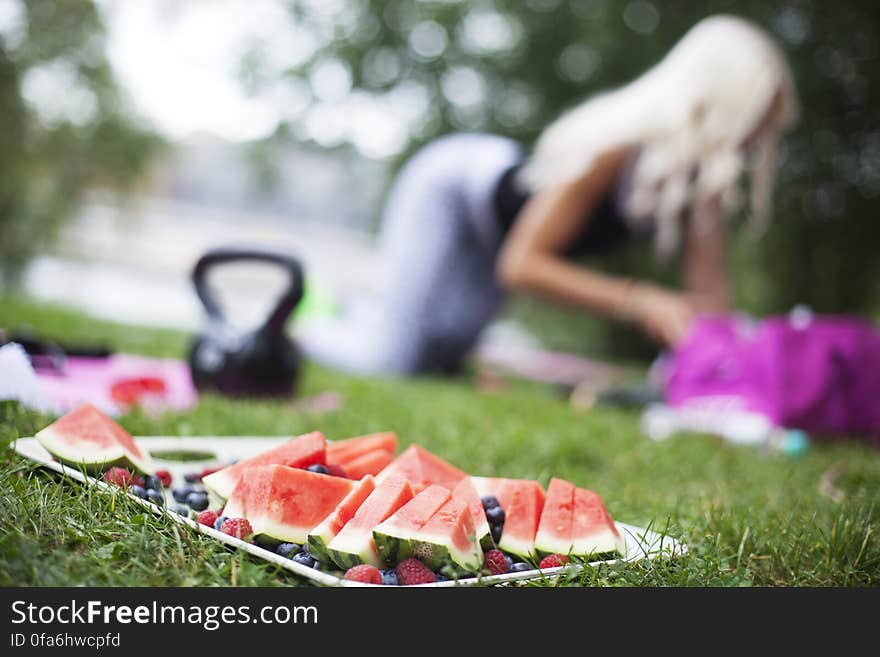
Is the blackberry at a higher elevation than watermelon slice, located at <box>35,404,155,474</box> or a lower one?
lower

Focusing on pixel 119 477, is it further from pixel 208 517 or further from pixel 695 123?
pixel 695 123

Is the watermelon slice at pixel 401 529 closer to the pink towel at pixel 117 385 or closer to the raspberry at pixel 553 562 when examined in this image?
the raspberry at pixel 553 562

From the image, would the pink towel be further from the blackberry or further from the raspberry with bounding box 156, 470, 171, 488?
the blackberry

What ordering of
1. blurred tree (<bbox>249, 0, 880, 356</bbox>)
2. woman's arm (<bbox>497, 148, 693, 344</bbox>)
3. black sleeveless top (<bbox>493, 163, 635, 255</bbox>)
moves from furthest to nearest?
blurred tree (<bbox>249, 0, 880, 356</bbox>) → black sleeveless top (<bbox>493, 163, 635, 255</bbox>) → woman's arm (<bbox>497, 148, 693, 344</bbox>)

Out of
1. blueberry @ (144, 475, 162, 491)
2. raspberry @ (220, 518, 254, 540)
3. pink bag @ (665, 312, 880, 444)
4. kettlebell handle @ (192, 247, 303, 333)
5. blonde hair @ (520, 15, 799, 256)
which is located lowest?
pink bag @ (665, 312, 880, 444)

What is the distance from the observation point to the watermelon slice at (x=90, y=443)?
1.32 meters

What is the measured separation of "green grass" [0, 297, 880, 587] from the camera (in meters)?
1.06

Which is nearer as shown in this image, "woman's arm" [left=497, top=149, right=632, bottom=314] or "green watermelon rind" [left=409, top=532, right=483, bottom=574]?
"green watermelon rind" [left=409, top=532, right=483, bottom=574]

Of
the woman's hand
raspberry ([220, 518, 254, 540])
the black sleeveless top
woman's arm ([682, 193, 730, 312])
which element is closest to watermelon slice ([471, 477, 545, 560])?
raspberry ([220, 518, 254, 540])

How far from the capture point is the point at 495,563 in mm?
1142

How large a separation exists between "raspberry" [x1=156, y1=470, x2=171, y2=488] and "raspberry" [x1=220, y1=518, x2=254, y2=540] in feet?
0.97

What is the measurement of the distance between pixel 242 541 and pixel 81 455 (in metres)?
0.40
